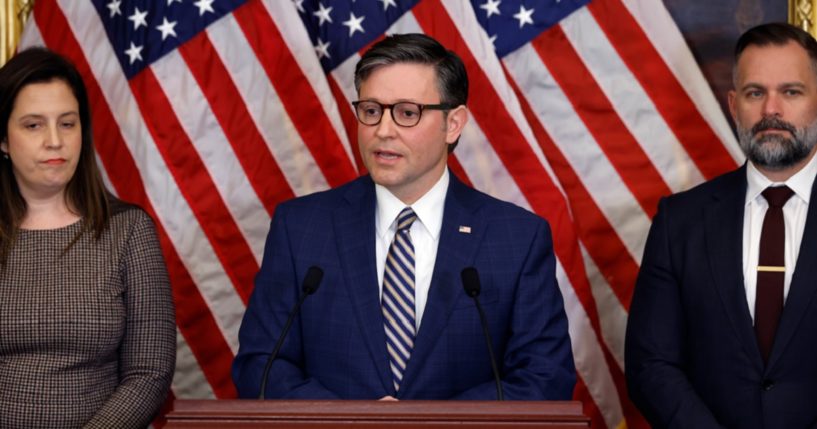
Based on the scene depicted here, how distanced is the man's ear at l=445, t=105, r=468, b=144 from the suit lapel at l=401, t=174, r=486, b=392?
0.50 ft

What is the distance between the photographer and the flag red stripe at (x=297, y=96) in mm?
3861

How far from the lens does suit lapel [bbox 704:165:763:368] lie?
10.00 ft

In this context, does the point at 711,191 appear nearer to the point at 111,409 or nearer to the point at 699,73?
the point at 699,73

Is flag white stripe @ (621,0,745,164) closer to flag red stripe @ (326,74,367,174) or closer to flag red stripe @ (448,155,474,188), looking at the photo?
flag red stripe @ (448,155,474,188)

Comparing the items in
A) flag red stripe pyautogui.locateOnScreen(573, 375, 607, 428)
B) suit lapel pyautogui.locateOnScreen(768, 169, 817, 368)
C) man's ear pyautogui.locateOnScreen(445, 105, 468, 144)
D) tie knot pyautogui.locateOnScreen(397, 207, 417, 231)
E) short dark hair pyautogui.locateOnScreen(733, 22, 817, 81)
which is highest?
short dark hair pyautogui.locateOnScreen(733, 22, 817, 81)

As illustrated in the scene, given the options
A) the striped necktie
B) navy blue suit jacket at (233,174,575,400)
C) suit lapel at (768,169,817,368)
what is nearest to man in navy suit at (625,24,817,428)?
suit lapel at (768,169,817,368)

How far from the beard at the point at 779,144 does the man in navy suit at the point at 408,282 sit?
64 centimetres

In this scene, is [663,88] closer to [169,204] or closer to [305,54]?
[305,54]

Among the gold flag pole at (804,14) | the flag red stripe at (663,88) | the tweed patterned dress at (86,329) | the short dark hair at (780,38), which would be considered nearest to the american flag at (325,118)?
the flag red stripe at (663,88)

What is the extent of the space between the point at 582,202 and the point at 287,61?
1.09m

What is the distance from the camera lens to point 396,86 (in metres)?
2.96

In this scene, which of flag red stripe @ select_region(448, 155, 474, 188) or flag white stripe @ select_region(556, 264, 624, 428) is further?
flag red stripe @ select_region(448, 155, 474, 188)

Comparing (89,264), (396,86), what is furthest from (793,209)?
(89,264)

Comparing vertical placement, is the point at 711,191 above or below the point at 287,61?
below
